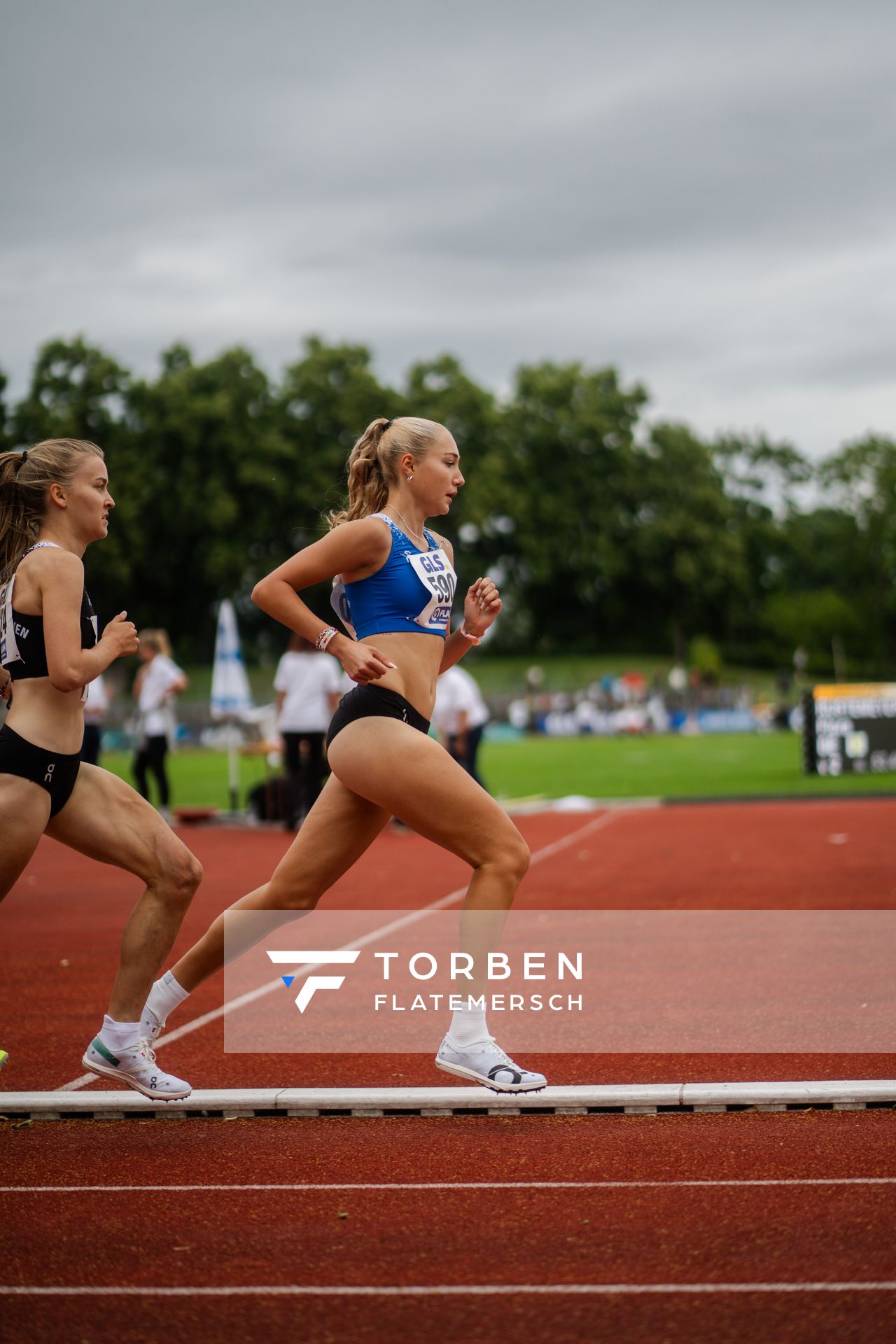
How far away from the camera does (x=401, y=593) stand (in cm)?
465

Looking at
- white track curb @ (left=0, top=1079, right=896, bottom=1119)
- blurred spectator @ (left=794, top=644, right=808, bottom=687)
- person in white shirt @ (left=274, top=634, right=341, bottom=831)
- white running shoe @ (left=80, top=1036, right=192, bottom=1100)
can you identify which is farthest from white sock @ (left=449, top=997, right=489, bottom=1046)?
blurred spectator @ (left=794, top=644, right=808, bottom=687)

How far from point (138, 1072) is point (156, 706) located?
11.4m

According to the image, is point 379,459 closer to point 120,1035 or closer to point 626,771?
point 120,1035

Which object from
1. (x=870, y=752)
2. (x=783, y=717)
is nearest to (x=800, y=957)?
(x=870, y=752)

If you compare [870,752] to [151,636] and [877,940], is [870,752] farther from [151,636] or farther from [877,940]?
[877,940]

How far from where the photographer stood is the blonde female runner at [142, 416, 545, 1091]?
14.6ft

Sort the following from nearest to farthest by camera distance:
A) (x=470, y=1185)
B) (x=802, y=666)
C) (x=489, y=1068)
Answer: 1. (x=470, y=1185)
2. (x=489, y=1068)
3. (x=802, y=666)

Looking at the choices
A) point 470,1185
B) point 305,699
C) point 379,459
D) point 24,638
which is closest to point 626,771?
point 305,699

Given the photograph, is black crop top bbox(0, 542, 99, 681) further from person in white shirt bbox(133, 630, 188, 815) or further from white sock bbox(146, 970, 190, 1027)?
person in white shirt bbox(133, 630, 188, 815)

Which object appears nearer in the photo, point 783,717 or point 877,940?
point 877,940

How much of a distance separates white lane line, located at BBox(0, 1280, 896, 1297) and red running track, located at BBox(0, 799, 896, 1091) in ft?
6.14

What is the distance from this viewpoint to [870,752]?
22.0m

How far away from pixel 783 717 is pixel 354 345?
97.2 ft

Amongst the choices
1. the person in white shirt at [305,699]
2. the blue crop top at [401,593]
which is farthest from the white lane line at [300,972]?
the person in white shirt at [305,699]
